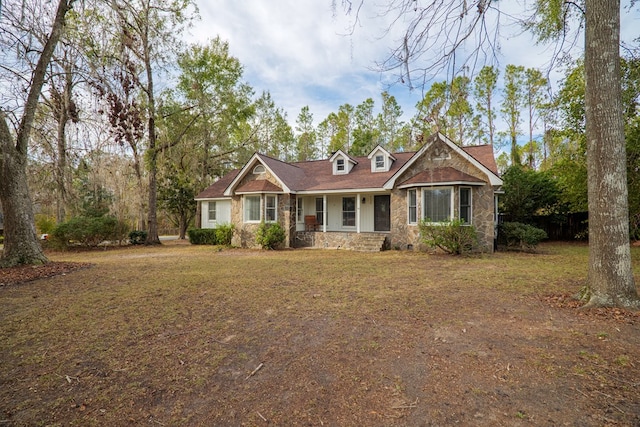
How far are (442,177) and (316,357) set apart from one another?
10.7 metres

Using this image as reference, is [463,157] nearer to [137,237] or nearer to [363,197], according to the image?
[363,197]

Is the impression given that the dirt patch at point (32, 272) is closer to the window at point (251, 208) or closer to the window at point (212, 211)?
the window at point (251, 208)

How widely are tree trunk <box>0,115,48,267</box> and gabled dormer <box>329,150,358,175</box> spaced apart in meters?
13.0

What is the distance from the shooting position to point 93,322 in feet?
15.3

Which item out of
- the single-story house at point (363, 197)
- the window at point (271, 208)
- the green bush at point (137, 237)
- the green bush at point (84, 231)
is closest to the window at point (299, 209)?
the single-story house at point (363, 197)

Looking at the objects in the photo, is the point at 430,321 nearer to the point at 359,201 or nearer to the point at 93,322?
the point at 93,322

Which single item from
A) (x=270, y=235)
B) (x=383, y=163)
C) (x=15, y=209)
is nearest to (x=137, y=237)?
(x=270, y=235)

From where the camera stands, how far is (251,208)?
15961mm

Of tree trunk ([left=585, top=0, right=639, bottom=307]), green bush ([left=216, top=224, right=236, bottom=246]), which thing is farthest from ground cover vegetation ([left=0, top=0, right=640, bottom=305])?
green bush ([left=216, top=224, right=236, bottom=246])

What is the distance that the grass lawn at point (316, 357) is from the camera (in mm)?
2572

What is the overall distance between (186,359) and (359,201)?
40.6 feet

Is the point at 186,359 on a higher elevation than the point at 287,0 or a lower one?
lower

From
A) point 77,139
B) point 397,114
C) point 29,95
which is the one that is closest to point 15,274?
point 77,139

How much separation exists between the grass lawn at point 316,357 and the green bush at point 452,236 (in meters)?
4.84
